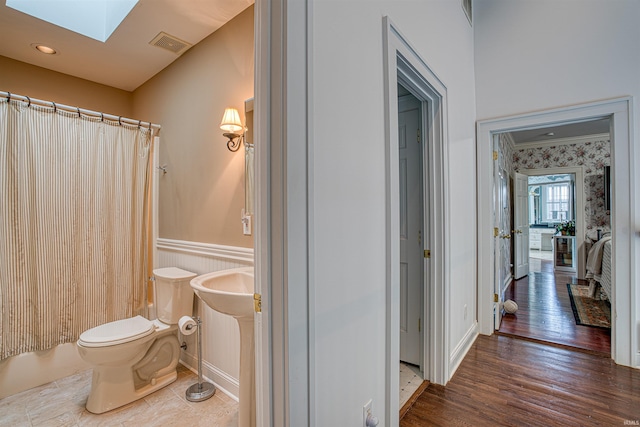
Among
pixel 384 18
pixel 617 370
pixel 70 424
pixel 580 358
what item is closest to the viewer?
pixel 384 18

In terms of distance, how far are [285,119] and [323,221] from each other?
35 cm

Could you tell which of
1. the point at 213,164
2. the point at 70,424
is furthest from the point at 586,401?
the point at 70,424

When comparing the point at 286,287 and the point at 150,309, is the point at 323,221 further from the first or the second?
the point at 150,309

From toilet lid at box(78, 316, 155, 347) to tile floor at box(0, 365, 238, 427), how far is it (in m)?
0.46

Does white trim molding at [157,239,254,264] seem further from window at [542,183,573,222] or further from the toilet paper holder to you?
window at [542,183,573,222]

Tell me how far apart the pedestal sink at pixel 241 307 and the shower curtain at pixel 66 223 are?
1321 millimetres

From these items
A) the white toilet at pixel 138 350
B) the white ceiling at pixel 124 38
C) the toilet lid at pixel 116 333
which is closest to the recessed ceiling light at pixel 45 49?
the white ceiling at pixel 124 38

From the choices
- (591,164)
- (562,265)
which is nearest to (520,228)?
(591,164)

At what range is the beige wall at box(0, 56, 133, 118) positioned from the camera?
2.69 metres

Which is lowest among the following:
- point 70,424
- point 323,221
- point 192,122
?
point 70,424

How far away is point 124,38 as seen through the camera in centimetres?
240

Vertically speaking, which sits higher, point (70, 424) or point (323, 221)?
point (323, 221)

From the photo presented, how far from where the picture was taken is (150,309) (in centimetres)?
276

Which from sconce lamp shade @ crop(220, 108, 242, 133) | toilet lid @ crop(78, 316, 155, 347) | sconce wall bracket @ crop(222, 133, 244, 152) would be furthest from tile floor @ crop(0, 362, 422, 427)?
sconce lamp shade @ crop(220, 108, 242, 133)
